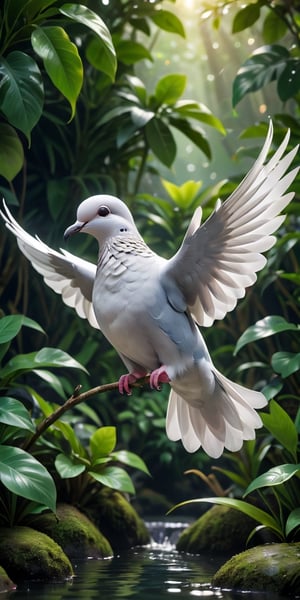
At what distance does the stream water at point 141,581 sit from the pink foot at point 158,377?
2.05ft

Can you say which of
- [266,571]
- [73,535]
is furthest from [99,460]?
[266,571]

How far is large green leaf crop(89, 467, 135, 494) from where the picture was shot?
3.39 m

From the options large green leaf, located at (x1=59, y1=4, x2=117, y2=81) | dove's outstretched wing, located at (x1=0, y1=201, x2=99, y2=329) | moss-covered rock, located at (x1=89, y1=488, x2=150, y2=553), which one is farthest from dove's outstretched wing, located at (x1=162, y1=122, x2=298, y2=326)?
moss-covered rock, located at (x1=89, y1=488, x2=150, y2=553)

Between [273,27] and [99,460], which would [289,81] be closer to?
[273,27]

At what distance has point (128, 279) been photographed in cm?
207

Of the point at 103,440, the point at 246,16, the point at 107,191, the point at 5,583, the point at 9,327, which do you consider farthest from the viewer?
the point at 107,191

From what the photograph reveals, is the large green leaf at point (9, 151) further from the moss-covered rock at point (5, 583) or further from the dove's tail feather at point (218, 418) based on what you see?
the moss-covered rock at point (5, 583)

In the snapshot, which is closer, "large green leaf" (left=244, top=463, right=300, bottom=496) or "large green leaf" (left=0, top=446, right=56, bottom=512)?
"large green leaf" (left=0, top=446, right=56, bottom=512)

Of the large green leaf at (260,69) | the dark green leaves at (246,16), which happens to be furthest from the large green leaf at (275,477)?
the dark green leaves at (246,16)

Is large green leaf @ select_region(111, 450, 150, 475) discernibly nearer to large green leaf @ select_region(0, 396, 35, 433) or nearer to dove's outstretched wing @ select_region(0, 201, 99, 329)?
large green leaf @ select_region(0, 396, 35, 433)

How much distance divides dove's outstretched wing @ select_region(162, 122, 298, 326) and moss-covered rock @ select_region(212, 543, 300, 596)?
2.74 ft

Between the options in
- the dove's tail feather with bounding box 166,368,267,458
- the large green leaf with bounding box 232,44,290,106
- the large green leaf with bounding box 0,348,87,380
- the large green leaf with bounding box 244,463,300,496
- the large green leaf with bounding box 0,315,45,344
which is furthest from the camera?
the large green leaf with bounding box 232,44,290,106

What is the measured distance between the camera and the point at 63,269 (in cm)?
253

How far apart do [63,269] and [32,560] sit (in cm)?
103
